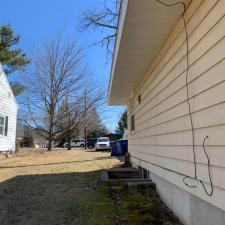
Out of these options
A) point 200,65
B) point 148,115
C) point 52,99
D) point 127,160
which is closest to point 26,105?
point 52,99

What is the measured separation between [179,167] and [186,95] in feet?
3.81

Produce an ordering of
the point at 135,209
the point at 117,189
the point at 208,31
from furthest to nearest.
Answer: the point at 117,189, the point at 135,209, the point at 208,31

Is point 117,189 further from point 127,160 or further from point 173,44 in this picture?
point 127,160

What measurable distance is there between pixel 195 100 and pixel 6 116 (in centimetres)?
1886

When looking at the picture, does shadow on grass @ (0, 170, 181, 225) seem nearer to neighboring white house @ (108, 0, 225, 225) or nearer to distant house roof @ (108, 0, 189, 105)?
neighboring white house @ (108, 0, 225, 225)

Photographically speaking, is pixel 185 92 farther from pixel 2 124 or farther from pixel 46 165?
pixel 2 124

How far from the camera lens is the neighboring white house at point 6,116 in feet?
68.4

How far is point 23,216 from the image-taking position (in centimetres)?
612

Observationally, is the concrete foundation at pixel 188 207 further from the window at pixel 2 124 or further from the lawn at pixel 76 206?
the window at pixel 2 124

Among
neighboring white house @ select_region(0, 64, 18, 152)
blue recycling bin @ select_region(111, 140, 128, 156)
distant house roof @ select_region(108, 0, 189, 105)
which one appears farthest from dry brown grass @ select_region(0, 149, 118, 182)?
distant house roof @ select_region(108, 0, 189, 105)

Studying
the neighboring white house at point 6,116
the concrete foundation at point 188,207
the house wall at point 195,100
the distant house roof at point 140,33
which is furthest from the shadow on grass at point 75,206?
the neighboring white house at point 6,116

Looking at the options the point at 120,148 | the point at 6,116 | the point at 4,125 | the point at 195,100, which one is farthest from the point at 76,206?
the point at 120,148

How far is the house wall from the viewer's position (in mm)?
3811

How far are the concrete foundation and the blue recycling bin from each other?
50.4 feet
